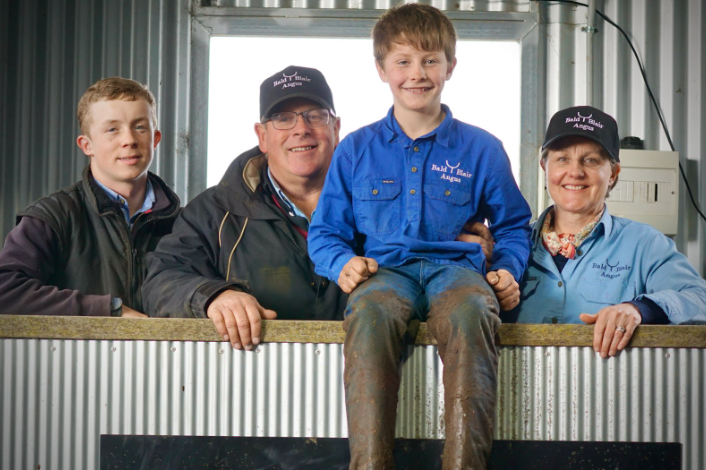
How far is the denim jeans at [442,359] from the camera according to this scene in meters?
1.73

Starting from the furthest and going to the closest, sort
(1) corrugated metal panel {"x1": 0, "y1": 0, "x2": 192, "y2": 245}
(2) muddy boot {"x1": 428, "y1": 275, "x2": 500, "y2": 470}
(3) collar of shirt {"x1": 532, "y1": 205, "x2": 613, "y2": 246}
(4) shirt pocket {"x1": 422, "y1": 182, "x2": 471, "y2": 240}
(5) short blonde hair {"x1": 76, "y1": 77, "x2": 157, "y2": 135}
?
(1) corrugated metal panel {"x1": 0, "y1": 0, "x2": 192, "y2": 245}, (5) short blonde hair {"x1": 76, "y1": 77, "x2": 157, "y2": 135}, (3) collar of shirt {"x1": 532, "y1": 205, "x2": 613, "y2": 246}, (4) shirt pocket {"x1": 422, "y1": 182, "x2": 471, "y2": 240}, (2) muddy boot {"x1": 428, "y1": 275, "x2": 500, "y2": 470}

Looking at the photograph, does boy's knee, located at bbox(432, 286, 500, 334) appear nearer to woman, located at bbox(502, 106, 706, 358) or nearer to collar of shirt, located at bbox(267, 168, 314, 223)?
woman, located at bbox(502, 106, 706, 358)

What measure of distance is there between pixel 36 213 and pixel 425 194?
1.37 metres

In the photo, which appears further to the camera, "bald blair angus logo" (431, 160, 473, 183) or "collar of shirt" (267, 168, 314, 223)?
"collar of shirt" (267, 168, 314, 223)

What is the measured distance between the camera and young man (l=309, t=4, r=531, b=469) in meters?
1.84

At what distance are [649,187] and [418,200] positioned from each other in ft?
7.16

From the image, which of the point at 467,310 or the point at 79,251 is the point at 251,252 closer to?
the point at 79,251

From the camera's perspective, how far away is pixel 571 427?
2025 mm

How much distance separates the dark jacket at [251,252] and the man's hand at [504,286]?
1.97ft

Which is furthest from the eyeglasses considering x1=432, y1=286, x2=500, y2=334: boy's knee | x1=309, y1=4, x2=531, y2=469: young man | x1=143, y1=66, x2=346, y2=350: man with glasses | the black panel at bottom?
the black panel at bottom

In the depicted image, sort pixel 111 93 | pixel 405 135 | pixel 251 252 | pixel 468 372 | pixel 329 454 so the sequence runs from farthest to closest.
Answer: pixel 111 93, pixel 251 252, pixel 405 135, pixel 329 454, pixel 468 372

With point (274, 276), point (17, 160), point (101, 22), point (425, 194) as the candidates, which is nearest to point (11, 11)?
point (101, 22)

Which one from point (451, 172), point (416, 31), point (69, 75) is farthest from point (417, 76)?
point (69, 75)

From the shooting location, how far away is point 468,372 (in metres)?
1.76
